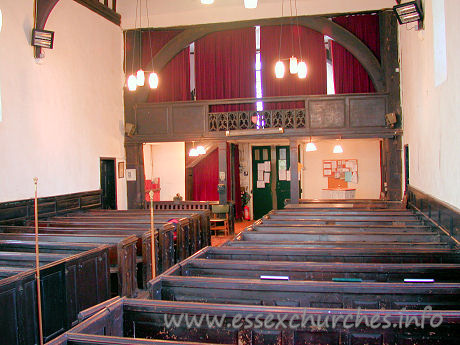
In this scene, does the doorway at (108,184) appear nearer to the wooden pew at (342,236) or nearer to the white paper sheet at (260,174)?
the white paper sheet at (260,174)

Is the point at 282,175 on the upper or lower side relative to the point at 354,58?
lower

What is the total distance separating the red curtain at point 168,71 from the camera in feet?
37.0

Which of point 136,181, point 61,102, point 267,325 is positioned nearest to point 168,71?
point 136,181

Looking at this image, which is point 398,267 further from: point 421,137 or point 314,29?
point 314,29

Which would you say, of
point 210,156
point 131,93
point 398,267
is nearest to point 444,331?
point 398,267

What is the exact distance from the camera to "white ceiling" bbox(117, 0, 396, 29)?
32.8 ft

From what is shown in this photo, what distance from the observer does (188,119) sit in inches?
427

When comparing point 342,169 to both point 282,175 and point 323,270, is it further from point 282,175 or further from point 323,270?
point 323,270

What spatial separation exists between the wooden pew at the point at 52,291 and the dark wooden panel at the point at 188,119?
6217mm

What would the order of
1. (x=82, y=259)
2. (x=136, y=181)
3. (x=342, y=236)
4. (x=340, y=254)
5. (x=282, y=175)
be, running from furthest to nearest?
(x=282, y=175)
(x=136, y=181)
(x=342, y=236)
(x=82, y=259)
(x=340, y=254)

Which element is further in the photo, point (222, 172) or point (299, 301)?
point (222, 172)

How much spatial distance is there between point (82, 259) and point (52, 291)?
19.8 inches

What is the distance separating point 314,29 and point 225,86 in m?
A: 2.77

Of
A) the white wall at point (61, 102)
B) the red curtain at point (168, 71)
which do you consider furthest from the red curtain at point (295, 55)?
the white wall at point (61, 102)
